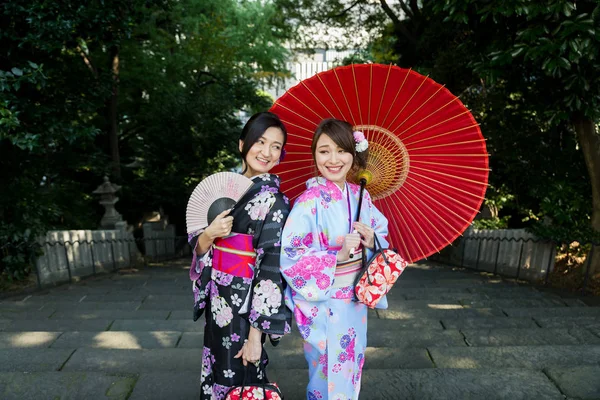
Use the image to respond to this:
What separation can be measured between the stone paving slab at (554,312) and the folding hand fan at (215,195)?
324 centimetres

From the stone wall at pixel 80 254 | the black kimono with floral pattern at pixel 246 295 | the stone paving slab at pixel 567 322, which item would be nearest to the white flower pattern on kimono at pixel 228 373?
the black kimono with floral pattern at pixel 246 295

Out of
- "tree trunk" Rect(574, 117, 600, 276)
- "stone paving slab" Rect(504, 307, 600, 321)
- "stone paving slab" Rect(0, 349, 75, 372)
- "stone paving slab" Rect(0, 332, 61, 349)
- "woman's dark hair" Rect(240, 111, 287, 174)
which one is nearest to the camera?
"woman's dark hair" Rect(240, 111, 287, 174)

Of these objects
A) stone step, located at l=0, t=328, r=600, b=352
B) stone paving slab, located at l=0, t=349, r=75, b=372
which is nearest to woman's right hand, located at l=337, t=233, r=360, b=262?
stone step, located at l=0, t=328, r=600, b=352

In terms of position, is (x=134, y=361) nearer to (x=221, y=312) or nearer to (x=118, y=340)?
(x=118, y=340)

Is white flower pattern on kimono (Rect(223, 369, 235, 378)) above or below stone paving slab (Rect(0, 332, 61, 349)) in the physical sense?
above

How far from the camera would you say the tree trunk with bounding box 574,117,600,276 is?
4.90 meters

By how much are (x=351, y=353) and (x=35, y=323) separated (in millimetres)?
3179

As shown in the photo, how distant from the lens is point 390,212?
223 centimetres

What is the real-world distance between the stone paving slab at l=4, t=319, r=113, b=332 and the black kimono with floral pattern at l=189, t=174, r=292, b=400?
202 centimetres

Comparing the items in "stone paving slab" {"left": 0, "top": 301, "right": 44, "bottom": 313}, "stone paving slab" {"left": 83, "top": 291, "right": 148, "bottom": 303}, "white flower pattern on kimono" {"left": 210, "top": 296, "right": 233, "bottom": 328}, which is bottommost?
"stone paving slab" {"left": 83, "top": 291, "right": 148, "bottom": 303}

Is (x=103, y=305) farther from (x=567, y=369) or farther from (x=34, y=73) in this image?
(x=567, y=369)

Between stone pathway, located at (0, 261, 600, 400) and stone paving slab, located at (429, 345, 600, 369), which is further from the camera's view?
stone paving slab, located at (429, 345, 600, 369)

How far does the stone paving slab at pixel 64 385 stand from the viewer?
216 centimetres

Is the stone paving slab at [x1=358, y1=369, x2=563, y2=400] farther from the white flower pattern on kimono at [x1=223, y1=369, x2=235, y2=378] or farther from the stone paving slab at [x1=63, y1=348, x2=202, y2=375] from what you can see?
the stone paving slab at [x1=63, y1=348, x2=202, y2=375]
